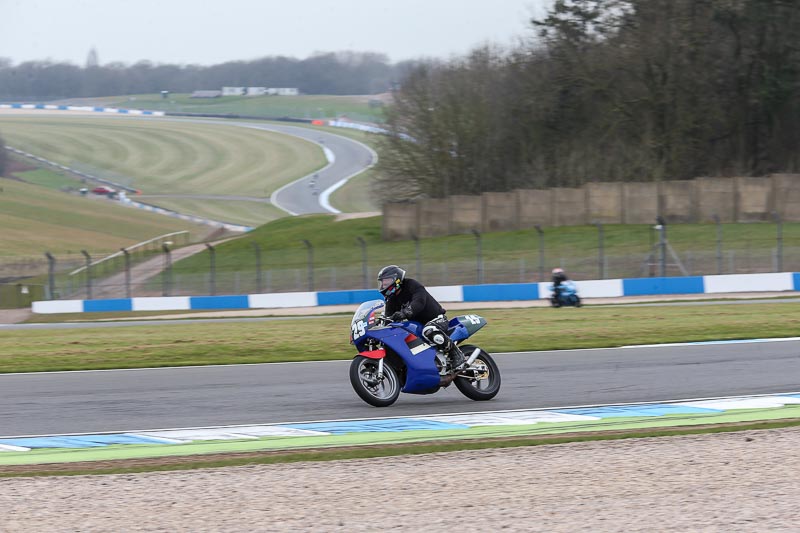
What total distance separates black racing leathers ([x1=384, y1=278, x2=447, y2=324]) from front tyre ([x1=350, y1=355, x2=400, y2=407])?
0.61m

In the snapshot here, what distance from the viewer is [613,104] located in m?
58.1

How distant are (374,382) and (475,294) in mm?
→ 25423

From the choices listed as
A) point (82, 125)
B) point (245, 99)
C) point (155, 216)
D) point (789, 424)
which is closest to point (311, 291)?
point (789, 424)

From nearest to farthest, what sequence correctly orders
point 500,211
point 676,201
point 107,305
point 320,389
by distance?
point 320,389
point 107,305
point 676,201
point 500,211

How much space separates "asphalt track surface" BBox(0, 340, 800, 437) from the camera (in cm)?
1164

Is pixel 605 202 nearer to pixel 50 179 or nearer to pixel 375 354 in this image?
pixel 375 354

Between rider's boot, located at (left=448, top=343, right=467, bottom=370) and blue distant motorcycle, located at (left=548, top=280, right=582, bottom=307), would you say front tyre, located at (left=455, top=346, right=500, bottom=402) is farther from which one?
blue distant motorcycle, located at (left=548, top=280, right=582, bottom=307)

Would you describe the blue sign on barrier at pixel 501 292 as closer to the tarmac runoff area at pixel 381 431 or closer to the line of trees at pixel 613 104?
the line of trees at pixel 613 104

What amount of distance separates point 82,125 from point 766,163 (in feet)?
371

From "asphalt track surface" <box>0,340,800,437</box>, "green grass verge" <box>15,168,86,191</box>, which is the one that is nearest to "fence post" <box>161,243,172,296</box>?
"asphalt track surface" <box>0,340,800,437</box>

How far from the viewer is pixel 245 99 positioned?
610ft

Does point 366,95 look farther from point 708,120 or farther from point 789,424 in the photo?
point 789,424

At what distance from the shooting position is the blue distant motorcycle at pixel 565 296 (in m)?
31.5

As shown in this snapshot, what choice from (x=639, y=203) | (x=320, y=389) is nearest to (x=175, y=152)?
(x=639, y=203)
